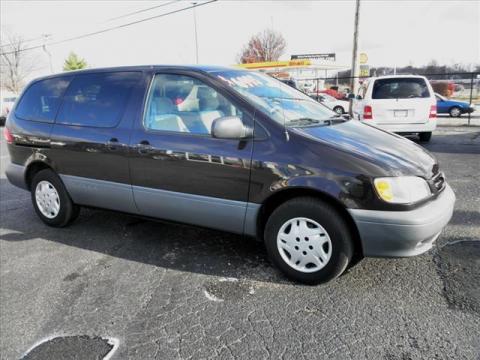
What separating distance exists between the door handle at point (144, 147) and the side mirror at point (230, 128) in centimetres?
77

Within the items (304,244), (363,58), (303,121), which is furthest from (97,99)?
(363,58)

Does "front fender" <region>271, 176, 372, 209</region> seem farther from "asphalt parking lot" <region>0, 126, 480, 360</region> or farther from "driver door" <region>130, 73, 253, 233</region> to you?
"asphalt parking lot" <region>0, 126, 480, 360</region>

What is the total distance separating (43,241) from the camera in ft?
14.2

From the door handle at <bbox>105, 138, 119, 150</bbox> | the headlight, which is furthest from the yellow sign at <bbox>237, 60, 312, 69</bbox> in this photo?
the headlight

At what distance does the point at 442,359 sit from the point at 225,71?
107 inches

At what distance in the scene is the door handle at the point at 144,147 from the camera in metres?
3.59

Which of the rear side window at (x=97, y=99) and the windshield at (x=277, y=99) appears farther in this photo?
the rear side window at (x=97, y=99)

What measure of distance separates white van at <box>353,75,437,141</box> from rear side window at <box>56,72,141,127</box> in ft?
21.7

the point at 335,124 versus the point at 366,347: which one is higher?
the point at 335,124

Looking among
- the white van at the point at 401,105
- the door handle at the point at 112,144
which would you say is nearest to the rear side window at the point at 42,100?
the door handle at the point at 112,144

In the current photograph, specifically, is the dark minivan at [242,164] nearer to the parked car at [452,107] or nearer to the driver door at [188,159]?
the driver door at [188,159]

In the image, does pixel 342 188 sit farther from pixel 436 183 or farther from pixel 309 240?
pixel 436 183

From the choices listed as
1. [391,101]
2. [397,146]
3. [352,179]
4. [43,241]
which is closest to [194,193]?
[352,179]

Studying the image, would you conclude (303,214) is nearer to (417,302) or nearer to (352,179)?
(352,179)
